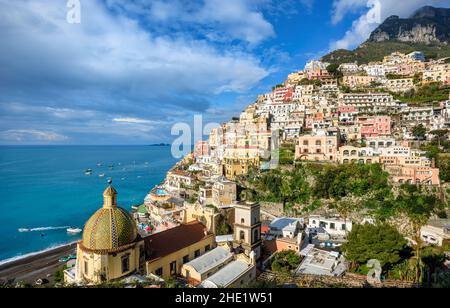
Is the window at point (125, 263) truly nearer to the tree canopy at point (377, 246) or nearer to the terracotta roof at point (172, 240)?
the terracotta roof at point (172, 240)

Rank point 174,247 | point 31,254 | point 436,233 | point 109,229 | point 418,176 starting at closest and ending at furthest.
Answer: point 109,229
point 174,247
point 436,233
point 418,176
point 31,254

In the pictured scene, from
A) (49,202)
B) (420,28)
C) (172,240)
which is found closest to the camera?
(172,240)

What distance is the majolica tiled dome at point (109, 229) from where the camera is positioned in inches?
525

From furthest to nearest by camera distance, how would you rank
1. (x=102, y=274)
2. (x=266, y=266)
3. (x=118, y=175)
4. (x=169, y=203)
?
(x=118, y=175)
(x=169, y=203)
(x=266, y=266)
(x=102, y=274)

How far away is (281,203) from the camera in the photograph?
3338 cm

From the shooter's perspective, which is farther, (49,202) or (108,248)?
(49,202)

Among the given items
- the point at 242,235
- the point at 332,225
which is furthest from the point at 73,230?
the point at 332,225

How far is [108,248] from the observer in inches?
523

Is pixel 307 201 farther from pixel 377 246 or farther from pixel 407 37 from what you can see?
pixel 407 37

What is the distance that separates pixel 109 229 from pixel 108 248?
0.92 meters

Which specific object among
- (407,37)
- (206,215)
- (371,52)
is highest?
(407,37)
